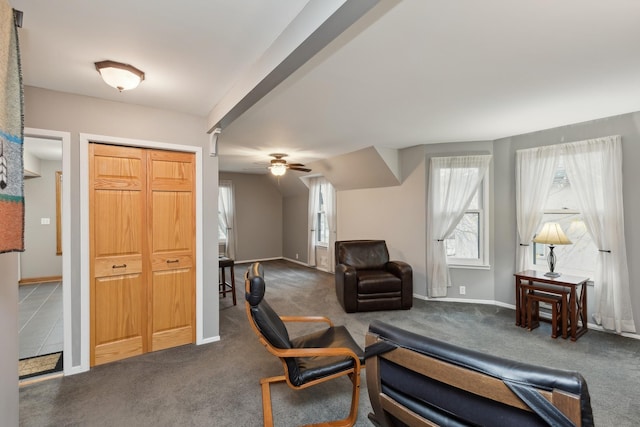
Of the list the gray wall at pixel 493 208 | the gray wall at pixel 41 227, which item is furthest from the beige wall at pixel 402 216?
the gray wall at pixel 41 227

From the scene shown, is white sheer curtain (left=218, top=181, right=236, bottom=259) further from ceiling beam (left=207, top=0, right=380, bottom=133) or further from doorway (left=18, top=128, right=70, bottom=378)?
ceiling beam (left=207, top=0, right=380, bottom=133)

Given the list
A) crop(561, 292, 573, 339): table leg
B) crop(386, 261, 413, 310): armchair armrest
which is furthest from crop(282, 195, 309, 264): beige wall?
crop(561, 292, 573, 339): table leg

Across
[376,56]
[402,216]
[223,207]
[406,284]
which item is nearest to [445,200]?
[402,216]

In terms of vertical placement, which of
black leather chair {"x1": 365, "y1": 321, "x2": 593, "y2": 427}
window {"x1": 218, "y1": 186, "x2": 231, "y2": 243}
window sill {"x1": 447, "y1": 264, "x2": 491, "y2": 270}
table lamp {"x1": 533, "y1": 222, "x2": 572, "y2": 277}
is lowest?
window sill {"x1": 447, "y1": 264, "x2": 491, "y2": 270}

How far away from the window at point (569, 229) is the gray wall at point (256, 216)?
6304 mm

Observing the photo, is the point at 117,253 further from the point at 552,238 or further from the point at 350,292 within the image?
the point at 552,238

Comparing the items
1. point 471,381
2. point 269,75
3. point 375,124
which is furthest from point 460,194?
point 471,381

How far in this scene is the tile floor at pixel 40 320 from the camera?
119 inches

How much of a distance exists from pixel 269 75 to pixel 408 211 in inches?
145

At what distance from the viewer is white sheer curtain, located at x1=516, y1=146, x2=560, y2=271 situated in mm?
3699

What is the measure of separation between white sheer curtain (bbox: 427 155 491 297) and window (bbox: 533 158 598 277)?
0.89 metres

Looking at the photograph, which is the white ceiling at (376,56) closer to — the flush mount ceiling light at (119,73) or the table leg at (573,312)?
the flush mount ceiling light at (119,73)

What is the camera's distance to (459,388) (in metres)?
0.83

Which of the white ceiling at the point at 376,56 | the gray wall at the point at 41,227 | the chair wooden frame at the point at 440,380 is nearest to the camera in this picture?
the chair wooden frame at the point at 440,380
